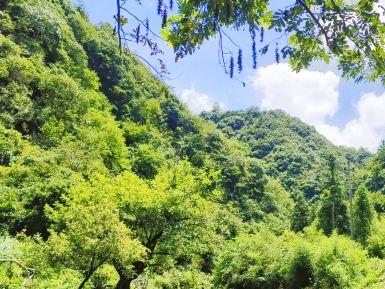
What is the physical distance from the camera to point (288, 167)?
132750mm

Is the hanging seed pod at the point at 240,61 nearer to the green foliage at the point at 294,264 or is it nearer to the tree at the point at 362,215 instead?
the green foliage at the point at 294,264

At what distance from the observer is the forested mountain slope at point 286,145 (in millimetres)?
124562

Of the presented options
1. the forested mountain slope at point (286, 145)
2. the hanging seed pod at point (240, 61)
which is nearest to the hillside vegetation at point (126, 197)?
the hanging seed pod at point (240, 61)

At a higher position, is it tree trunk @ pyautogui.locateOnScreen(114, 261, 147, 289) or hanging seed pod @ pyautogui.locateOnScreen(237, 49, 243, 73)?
hanging seed pod @ pyautogui.locateOnScreen(237, 49, 243, 73)

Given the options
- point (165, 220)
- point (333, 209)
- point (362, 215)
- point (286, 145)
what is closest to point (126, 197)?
point (165, 220)

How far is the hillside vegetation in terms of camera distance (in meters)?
16.7

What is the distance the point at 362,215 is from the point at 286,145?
4113 inches

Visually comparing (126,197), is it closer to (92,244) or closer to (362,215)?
(92,244)

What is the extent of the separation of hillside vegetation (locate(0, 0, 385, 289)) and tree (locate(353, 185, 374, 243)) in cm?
12

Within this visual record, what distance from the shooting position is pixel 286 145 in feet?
477

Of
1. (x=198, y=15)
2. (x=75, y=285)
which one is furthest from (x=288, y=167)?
(x=198, y=15)

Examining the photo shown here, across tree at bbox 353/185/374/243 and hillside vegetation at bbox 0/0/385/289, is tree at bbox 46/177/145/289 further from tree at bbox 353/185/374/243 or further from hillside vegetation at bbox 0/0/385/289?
tree at bbox 353/185/374/243

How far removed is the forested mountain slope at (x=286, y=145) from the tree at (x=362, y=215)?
64.2 meters

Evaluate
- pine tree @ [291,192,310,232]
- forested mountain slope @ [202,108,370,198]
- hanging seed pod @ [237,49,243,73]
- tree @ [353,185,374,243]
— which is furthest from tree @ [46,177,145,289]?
forested mountain slope @ [202,108,370,198]
